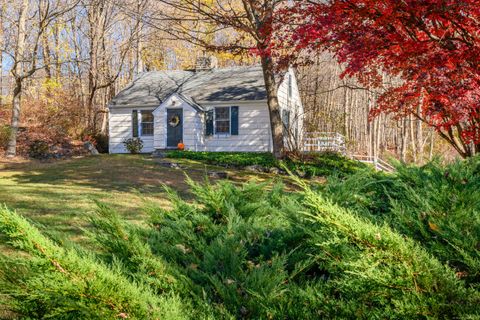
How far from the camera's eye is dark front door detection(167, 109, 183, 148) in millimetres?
20812

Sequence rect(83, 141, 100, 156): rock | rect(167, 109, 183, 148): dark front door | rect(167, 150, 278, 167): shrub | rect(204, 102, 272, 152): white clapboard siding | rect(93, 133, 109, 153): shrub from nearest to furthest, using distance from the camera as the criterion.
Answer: rect(167, 150, 278, 167): shrub
rect(204, 102, 272, 152): white clapboard siding
rect(167, 109, 183, 148): dark front door
rect(83, 141, 100, 156): rock
rect(93, 133, 109, 153): shrub

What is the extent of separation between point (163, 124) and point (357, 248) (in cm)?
2054

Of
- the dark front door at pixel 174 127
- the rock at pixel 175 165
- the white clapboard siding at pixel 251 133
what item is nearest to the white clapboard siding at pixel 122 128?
the dark front door at pixel 174 127

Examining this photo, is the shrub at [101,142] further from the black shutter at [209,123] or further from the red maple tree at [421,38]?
the red maple tree at [421,38]

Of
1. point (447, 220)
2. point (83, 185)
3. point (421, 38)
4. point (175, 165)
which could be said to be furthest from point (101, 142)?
point (447, 220)

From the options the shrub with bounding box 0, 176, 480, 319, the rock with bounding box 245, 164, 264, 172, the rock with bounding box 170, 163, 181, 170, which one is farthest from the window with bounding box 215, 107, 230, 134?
the shrub with bounding box 0, 176, 480, 319

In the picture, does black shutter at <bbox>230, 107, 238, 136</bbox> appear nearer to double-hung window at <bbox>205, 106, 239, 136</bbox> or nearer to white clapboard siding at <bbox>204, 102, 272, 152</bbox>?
double-hung window at <bbox>205, 106, 239, 136</bbox>

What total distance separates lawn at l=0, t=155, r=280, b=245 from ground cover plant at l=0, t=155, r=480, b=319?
332 centimetres

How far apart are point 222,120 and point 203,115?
108cm

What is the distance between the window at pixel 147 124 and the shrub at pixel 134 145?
57cm

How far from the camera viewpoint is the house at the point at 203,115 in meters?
20.3

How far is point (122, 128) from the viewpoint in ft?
72.9

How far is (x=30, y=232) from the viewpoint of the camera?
102cm

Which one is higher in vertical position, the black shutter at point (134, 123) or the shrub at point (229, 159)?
the black shutter at point (134, 123)
